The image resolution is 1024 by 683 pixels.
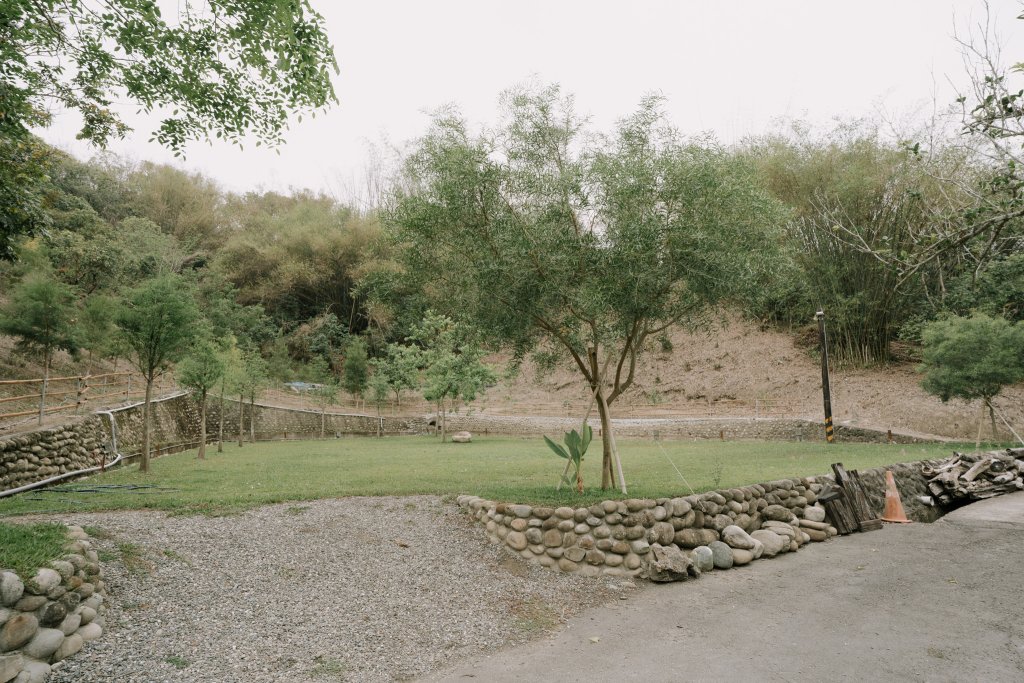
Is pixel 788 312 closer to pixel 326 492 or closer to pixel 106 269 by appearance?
pixel 326 492

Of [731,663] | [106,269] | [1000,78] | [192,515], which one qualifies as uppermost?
[106,269]

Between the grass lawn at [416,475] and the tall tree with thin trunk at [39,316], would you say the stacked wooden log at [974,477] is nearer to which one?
the grass lawn at [416,475]

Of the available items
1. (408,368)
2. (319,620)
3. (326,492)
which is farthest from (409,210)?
(408,368)

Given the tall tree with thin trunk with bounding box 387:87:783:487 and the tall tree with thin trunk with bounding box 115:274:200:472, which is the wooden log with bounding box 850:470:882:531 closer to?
the tall tree with thin trunk with bounding box 387:87:783:487

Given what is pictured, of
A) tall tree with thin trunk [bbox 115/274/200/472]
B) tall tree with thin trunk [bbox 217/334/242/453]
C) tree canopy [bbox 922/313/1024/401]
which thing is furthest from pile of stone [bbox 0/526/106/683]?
tree canopy [bbox 922/313/1024/401]

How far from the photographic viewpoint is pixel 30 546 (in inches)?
163

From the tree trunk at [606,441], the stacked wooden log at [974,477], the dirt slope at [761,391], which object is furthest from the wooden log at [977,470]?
the dirt slope at [761,391]

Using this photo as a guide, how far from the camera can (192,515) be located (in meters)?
6.75

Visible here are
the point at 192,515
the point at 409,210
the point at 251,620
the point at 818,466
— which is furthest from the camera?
the point at 818,466

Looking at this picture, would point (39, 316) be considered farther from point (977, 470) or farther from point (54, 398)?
point (977, 470)

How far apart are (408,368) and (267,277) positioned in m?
18.4

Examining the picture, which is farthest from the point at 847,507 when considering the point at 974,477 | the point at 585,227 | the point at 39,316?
the point at 39,316

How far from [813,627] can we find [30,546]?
20.3ft

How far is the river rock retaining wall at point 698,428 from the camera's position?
63.1 feet
